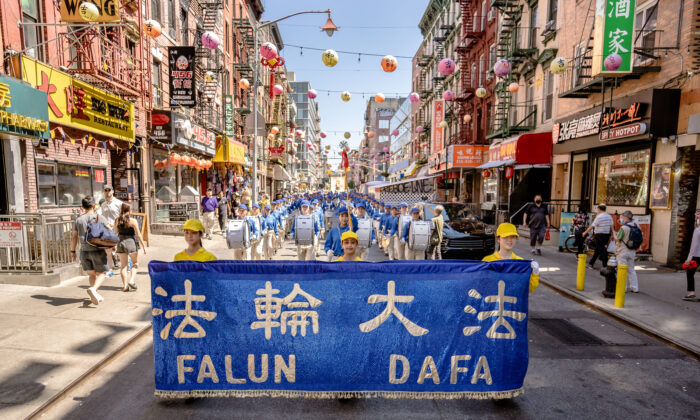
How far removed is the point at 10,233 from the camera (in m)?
7.58

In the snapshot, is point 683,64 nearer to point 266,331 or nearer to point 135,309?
point 266,331

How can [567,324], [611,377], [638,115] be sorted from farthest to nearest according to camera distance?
1. [638,115]
2. [567,324]
3. [611,377]

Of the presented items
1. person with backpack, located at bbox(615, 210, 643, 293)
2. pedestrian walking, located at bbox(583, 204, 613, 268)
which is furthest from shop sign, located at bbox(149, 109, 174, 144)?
person with backpack, located at bbox(615, 210, 643, 293)

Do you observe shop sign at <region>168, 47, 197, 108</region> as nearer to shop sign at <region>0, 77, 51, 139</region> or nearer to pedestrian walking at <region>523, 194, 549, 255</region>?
shop sign at <region>0, 77, 51, 139</region>

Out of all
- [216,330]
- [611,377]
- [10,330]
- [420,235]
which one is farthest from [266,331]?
Result: [420,235]

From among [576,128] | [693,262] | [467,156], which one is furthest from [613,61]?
[467,156]

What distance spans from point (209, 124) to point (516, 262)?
21749 mm

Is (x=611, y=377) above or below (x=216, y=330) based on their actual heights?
below

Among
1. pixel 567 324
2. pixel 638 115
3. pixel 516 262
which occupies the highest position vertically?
pixel 638 115

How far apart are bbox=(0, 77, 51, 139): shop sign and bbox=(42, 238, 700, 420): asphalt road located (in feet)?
19.9

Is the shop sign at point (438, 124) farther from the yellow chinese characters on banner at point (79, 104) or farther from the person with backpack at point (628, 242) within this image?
the person with backpack at point (628, 242)

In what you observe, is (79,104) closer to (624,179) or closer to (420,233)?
(420,233)

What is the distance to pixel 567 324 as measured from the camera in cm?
625

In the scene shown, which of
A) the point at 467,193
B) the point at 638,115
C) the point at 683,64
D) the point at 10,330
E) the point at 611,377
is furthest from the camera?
the point at 467,193
